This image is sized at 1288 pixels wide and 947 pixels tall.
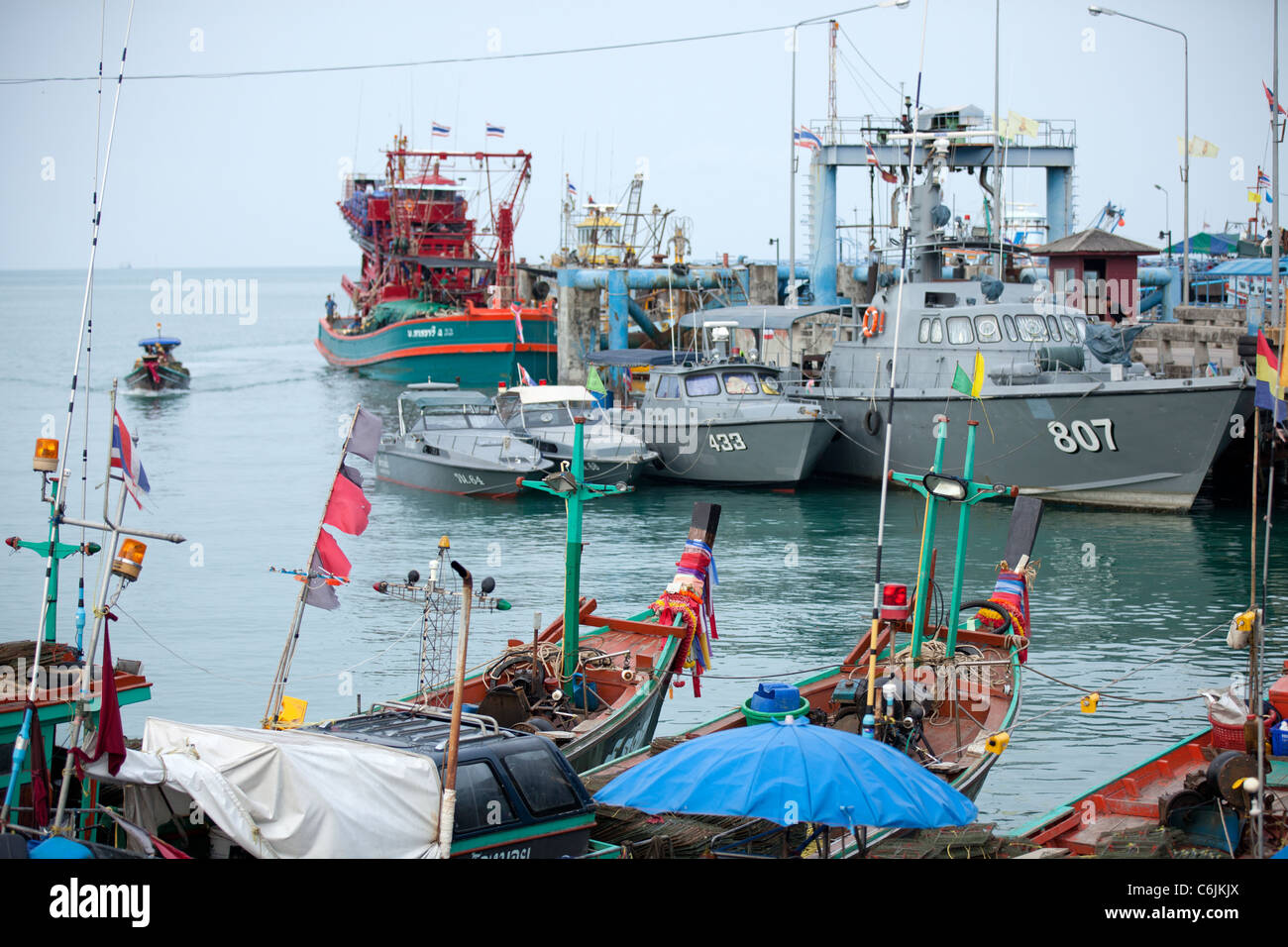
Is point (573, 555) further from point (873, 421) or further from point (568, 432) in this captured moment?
point (568, 432)

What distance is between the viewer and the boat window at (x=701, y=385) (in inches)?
1438

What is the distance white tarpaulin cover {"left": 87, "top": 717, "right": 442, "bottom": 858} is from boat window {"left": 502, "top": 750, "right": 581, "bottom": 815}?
89 cm

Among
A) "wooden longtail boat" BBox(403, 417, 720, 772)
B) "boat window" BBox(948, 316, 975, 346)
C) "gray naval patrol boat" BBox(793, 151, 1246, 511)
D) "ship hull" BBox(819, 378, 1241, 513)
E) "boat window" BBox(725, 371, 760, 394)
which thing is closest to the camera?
"wooden longtail boat" BBox(403, 417, 720, 772)

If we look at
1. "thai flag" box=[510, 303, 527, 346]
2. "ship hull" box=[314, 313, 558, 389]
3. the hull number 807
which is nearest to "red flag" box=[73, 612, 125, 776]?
the hull number 807

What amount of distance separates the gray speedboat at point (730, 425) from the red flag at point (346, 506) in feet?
73.5

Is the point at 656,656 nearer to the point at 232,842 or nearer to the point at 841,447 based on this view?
the point at 232,842

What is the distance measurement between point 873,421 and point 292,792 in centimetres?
2666

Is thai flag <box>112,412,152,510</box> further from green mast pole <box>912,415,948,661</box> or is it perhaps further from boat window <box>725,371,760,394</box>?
boat window <box>725,371,760,394</box>

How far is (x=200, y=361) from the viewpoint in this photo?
91.1m

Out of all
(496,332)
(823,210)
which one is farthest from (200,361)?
(823,210)

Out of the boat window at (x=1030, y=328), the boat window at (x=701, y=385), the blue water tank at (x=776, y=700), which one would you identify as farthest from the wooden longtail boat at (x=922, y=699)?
the boat window at (x=701, y=385)

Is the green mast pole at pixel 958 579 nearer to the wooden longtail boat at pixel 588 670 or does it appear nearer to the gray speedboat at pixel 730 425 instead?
the wooden longtail boat at pixel 588 670

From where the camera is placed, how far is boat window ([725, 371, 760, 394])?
119ft

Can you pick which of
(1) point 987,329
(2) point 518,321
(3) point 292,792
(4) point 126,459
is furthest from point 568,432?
(3) point 292,792
